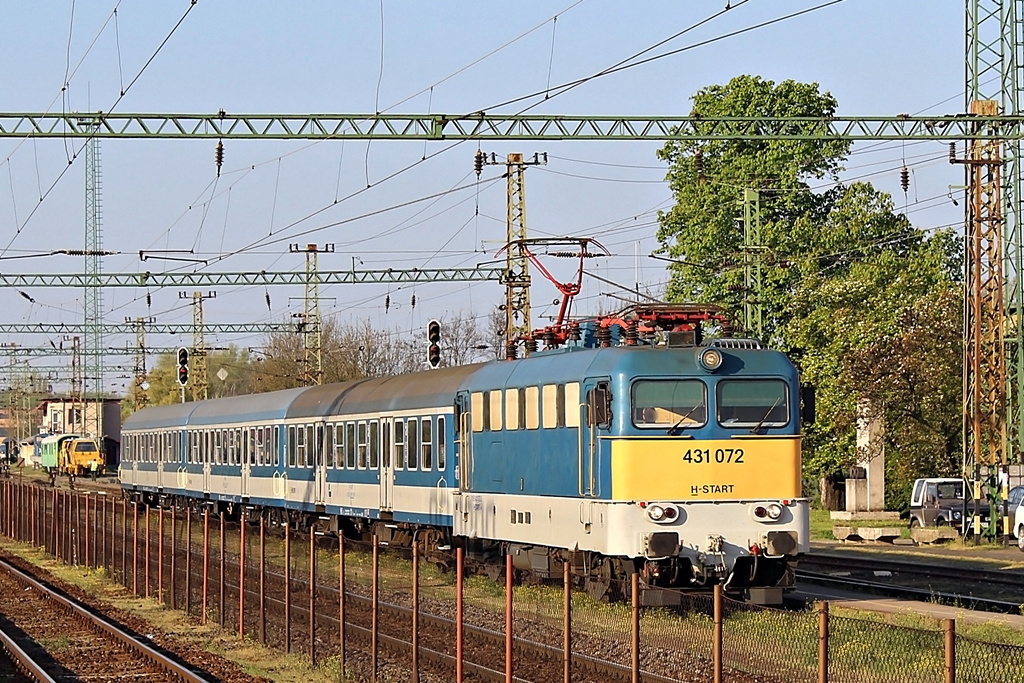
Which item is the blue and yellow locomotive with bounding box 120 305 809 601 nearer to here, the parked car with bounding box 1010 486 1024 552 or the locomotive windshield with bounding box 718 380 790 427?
the locomotive windshield with bounding box 718 380 790 427

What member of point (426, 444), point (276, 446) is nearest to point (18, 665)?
point (426, 444)

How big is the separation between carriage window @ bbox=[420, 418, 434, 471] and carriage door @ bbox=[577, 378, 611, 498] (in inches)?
258

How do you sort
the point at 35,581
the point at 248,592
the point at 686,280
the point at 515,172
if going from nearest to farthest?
the point at 248,592, the point at 35,581, the point at 515,172, the point at 686,280

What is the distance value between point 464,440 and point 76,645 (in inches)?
264

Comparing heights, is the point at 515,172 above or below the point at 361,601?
above

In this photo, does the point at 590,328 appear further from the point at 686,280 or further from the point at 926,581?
the point at 686,280

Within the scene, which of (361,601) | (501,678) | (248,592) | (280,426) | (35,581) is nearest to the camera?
(501,678)

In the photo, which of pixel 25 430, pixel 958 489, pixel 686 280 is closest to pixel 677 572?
pixel 958 489

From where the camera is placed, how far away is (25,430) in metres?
156

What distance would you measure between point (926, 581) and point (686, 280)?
3172 centimetres

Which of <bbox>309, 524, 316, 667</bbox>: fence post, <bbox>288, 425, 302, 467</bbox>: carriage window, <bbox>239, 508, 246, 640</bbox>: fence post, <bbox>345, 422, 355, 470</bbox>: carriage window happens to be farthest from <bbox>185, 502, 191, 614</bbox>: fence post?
<bbox>288, 425, 302, 467</bbox>: carriage window

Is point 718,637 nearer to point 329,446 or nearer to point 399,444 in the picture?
point 399,444

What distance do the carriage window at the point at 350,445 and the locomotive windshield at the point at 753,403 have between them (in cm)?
1311

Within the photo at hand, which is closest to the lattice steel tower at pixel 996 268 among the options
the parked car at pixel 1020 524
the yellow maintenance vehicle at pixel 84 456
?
the parked car at pixel 1020 524
